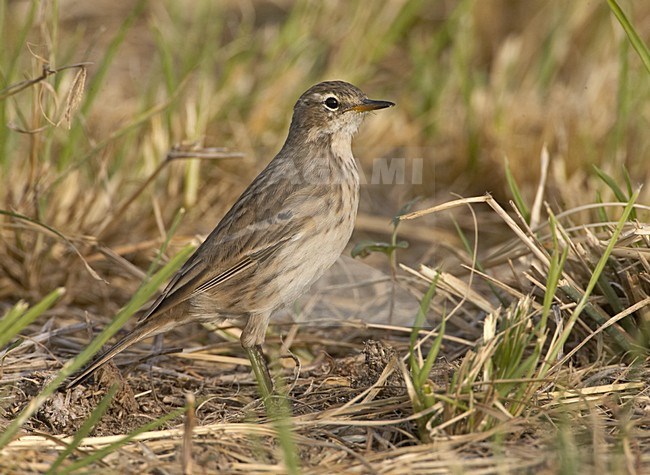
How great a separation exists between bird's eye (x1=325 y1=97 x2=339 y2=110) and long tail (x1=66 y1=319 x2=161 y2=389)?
1596 mm

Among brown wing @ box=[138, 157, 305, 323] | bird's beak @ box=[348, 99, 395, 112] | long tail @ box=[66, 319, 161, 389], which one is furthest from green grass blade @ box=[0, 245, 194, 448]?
bird's beak @ box=[348, 99, 395, 112]

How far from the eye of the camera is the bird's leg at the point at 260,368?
444cm

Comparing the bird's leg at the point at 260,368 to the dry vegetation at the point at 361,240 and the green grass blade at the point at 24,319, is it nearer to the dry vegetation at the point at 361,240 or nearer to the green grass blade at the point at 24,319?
the dry vegetation at the point at 361,240

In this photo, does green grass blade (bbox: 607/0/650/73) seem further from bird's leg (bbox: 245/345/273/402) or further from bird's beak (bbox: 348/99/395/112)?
bird's leg (bbox: 245/345/273/402)

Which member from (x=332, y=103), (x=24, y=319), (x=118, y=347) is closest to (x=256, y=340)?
(x=118, y=347)

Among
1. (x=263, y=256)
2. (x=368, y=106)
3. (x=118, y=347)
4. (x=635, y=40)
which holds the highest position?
(x=635, y=40)

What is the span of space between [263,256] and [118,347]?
0.88 meters

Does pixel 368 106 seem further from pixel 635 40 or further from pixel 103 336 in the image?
pixel 103 336

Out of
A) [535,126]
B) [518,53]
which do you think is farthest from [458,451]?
[518,53]

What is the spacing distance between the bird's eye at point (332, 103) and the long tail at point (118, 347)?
160 cm

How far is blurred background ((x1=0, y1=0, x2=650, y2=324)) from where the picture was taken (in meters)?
5.51

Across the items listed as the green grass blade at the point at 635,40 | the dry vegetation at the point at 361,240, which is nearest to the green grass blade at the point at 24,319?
the dry vegetation at the point at 361,240

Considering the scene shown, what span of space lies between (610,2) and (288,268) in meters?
1.96

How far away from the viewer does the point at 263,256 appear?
4.75m
